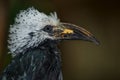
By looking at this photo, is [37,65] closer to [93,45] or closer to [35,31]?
[35,31]

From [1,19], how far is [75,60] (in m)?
1.70

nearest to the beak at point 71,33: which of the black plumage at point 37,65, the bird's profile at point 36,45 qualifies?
the bird's profile at point 36,45

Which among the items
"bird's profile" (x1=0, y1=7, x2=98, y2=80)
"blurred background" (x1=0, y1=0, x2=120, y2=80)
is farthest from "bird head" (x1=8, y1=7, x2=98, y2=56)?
"blurred background" (x1=0, y1=0, x2=120, y2=80)

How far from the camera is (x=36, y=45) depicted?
4.92 metres

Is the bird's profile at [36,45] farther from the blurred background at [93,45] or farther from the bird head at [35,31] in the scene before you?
the blurred background at [93,45]

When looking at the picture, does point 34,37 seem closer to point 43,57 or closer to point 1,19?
point 43,57

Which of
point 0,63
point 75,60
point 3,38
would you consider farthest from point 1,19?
point 75,60

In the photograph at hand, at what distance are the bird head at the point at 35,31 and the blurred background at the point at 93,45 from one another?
312cm

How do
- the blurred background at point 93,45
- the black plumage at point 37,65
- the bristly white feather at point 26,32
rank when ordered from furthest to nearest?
the blurred background at point 93,45, the bristly white feather at point 26,32, the black plumage at point 37,65

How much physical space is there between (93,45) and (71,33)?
11.8ft

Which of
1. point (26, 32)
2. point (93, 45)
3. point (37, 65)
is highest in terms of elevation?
point (93, 45)

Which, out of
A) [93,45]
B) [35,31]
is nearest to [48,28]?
[35,31]

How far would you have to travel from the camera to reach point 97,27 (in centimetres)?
854

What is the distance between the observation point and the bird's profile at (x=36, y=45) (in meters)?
4.81
